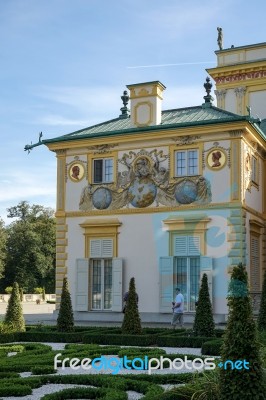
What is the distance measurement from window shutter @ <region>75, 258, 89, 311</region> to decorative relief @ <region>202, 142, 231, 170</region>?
5.92 metres

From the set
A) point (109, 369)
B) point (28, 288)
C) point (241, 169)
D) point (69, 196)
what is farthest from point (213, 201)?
point (28, 288)

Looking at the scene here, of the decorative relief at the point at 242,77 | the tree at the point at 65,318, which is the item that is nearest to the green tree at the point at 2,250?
the decorative relief at the point at 242,77

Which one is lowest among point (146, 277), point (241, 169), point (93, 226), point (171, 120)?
point (146, 277)

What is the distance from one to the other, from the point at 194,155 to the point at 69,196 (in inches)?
212

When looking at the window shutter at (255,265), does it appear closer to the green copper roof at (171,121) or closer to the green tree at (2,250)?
the green copper roof at (171,121)

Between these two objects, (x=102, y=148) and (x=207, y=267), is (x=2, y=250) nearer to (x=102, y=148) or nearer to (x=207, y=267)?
(x=102, y=148)

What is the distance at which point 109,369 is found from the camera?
1173 cm

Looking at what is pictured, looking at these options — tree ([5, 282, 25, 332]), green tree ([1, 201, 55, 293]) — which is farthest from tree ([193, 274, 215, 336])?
green tree ([1, 201, 55, 293])

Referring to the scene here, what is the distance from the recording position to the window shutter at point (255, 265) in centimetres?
2370

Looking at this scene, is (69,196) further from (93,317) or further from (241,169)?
(241,169)

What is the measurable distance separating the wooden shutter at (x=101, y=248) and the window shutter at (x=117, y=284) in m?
0.52

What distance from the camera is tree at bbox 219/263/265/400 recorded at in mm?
7352

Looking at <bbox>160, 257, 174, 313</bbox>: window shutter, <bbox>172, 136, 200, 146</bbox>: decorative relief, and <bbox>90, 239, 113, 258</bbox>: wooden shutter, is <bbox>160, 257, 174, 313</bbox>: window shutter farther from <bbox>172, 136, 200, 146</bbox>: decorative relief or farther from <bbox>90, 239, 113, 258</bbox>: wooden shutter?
<bbox>172, 136, 200, 146</bbox>: decorative relief

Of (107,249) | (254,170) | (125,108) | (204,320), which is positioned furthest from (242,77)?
(204,320)
